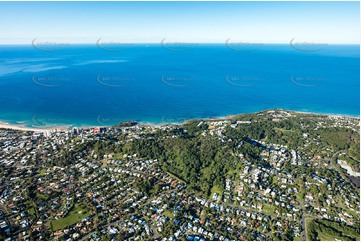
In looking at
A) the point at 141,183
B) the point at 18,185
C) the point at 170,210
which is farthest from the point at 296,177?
the point at 18,185

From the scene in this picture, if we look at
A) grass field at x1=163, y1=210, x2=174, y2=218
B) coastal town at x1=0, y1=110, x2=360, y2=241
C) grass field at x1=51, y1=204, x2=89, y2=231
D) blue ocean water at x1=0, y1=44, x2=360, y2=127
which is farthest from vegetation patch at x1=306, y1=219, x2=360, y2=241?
blue ocean water at x1=0, y1=44, x2=360, y2=127

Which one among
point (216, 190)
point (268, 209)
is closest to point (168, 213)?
point (216, 190)

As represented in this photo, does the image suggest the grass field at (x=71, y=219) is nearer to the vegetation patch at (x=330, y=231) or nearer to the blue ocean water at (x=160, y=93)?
the vegetation patch at (x=330, y=231)

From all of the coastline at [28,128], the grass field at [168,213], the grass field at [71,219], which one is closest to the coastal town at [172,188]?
the grass field at [71,219]

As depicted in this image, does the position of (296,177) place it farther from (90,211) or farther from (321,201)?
(90,211)

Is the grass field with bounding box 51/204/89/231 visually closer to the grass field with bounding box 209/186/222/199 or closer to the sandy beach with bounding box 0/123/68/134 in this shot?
the grass field with bounding box 209/186/222/199

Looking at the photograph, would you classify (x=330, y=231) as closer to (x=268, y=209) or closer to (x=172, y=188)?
(x=268, y=209)
